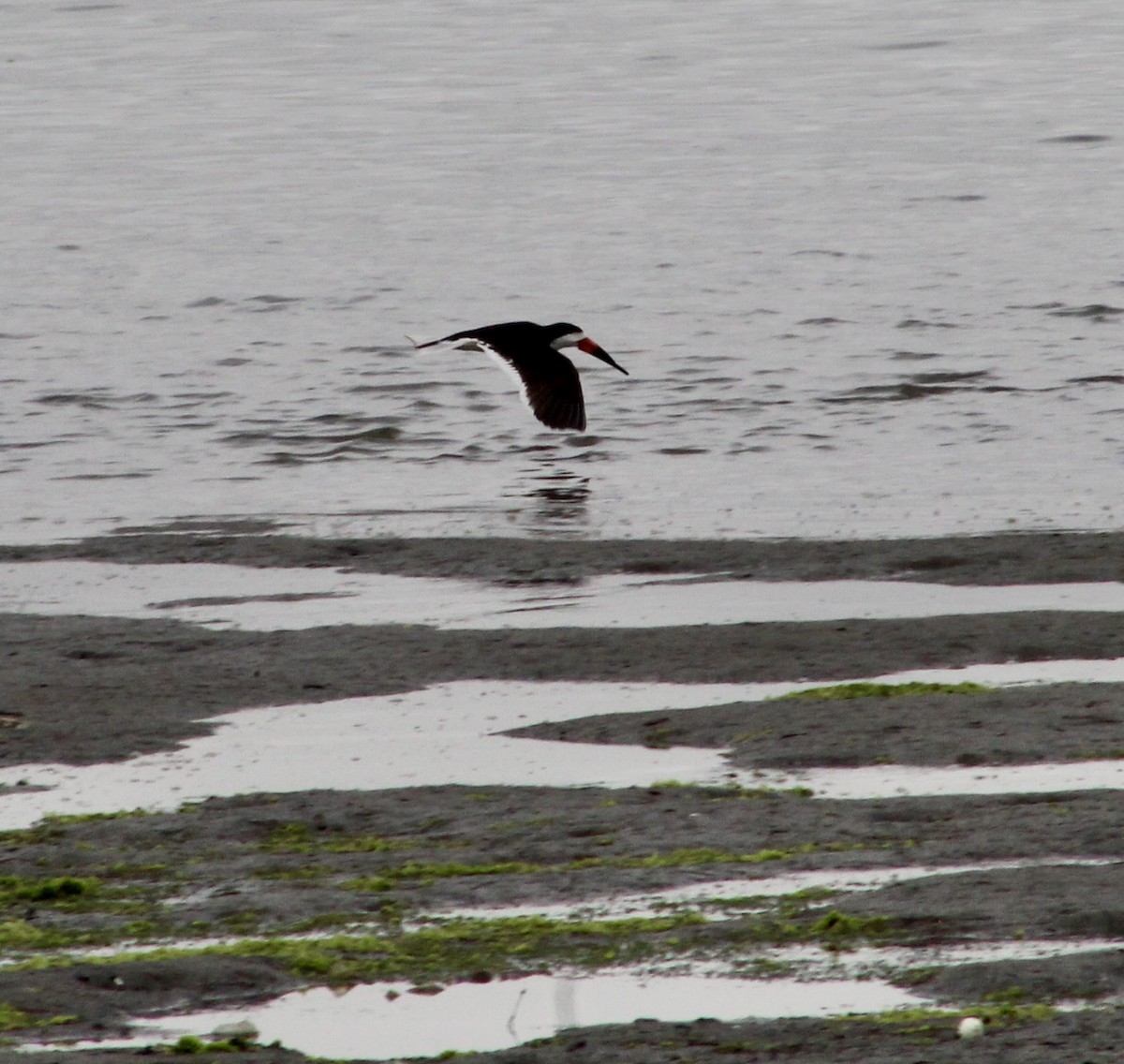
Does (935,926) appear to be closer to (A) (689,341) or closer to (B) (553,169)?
(A) (689,341)

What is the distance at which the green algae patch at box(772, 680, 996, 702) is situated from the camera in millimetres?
8414

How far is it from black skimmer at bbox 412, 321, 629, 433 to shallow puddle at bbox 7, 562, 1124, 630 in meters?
3.66

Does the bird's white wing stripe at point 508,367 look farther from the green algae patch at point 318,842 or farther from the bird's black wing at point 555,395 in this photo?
the green algae patch at point 318,842

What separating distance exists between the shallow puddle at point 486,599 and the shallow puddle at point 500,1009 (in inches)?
173

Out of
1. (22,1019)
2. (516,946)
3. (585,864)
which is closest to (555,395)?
(585,864)

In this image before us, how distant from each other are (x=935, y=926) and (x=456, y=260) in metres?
22.8

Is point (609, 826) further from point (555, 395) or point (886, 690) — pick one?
point (555, 395)

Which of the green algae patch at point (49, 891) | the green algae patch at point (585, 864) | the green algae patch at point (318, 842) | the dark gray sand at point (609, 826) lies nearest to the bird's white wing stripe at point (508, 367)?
the dark gray sand at point (609, 826)

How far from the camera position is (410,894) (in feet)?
20.7

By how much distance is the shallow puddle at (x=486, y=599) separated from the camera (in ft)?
33.4

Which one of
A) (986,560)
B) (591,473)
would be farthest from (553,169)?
(986,560)

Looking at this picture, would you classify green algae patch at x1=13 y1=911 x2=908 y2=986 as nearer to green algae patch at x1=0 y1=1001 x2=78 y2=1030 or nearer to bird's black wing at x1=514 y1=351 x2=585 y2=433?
green algae patch at x1=0 y1=1001 x2=78 y2=1030

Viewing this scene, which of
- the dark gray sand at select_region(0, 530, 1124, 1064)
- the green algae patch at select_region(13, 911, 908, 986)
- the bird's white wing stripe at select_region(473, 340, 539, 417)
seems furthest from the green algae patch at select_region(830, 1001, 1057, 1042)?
the bird's white wing stripe at select_region(473, 340, 539, 417)

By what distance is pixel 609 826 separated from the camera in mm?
6914
